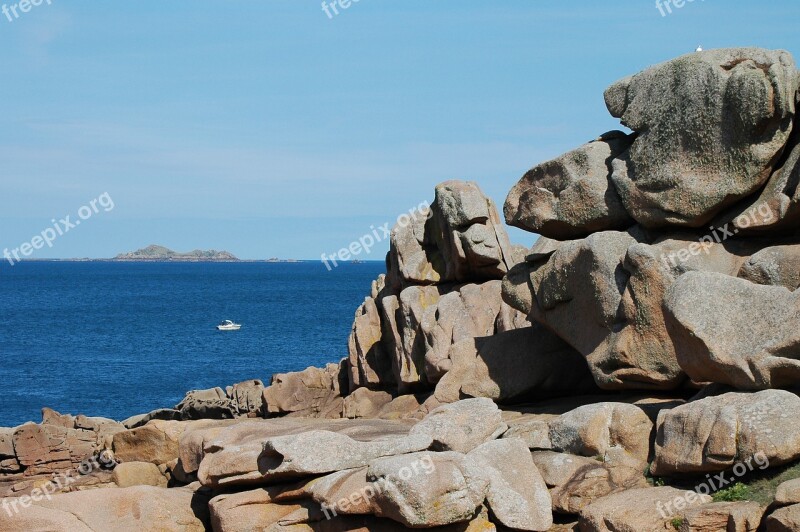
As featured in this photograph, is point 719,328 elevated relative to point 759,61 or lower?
lower

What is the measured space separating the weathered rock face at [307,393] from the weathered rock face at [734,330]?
65.2ft

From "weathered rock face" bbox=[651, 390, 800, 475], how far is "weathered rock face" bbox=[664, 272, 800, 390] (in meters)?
0.77

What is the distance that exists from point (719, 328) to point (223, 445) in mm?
11730

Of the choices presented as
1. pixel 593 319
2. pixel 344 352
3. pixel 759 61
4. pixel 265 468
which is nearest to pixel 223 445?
pixel 265 468

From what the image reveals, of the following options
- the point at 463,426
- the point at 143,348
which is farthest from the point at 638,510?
the point at 143,348

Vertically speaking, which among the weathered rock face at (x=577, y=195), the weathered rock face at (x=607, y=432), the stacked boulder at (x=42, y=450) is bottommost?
the weathered rock face at (x=607, y=432)

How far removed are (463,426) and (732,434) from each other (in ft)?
20.8

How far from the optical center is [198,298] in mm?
185750

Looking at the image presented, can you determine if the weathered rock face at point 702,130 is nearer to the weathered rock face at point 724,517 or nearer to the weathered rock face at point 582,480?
the weathered rock face at point 582,480

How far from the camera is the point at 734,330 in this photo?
22.2 meters

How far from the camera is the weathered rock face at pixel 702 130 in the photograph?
2481 centimetres

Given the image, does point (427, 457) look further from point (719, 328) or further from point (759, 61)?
point (759, 61)

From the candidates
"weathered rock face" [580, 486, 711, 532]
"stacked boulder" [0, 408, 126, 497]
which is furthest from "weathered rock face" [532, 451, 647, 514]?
"stacked boulder" [0, 408, 126, 497]

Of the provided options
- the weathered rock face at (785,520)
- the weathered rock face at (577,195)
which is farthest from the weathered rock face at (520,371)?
the weathered rock face at (785,520)
